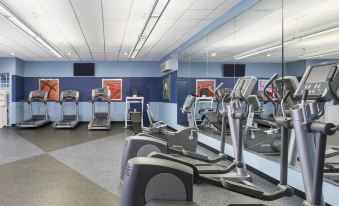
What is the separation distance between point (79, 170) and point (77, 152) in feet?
5.37

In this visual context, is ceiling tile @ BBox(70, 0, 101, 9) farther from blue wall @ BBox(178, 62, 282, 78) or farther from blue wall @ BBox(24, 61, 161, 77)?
blue wall @ BBox(24, 61, 161, 77)

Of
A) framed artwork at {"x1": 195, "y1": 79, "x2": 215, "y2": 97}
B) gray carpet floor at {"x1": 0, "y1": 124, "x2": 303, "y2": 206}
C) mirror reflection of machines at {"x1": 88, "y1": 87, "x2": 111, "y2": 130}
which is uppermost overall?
framed artwork at {"x1": 195, "y1": 79, "x2": 215, "y2": 97}

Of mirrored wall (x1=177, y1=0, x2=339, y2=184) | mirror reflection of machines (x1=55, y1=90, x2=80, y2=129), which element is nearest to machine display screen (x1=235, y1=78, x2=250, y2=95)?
mirrored wall (x1=177, y1=0, x2=339, y2=184)

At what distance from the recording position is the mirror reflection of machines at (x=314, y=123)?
2.12 m

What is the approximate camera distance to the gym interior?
7.60ft

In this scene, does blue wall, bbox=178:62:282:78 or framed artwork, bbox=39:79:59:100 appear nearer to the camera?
blue wall, bbox=178:62:282:78

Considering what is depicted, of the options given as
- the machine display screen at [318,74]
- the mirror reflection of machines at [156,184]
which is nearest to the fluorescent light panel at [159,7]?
the machine display screen at [318,74]

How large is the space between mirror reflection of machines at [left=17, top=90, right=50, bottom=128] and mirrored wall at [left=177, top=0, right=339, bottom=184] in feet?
18.5

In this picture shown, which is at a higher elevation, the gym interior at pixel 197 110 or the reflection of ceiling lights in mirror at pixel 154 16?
the reflection of ceiling lights in mirror at pixel 154 16

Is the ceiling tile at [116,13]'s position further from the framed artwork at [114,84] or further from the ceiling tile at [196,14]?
the framed artwork at [114,84]

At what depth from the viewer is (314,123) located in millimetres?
2176

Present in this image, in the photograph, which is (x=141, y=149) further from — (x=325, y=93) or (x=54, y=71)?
(x=54, y=71)

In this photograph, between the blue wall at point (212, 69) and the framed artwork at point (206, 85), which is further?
the framed artwork at point (206, 85)

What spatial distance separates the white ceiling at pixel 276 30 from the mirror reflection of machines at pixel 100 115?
5030 millimetres
